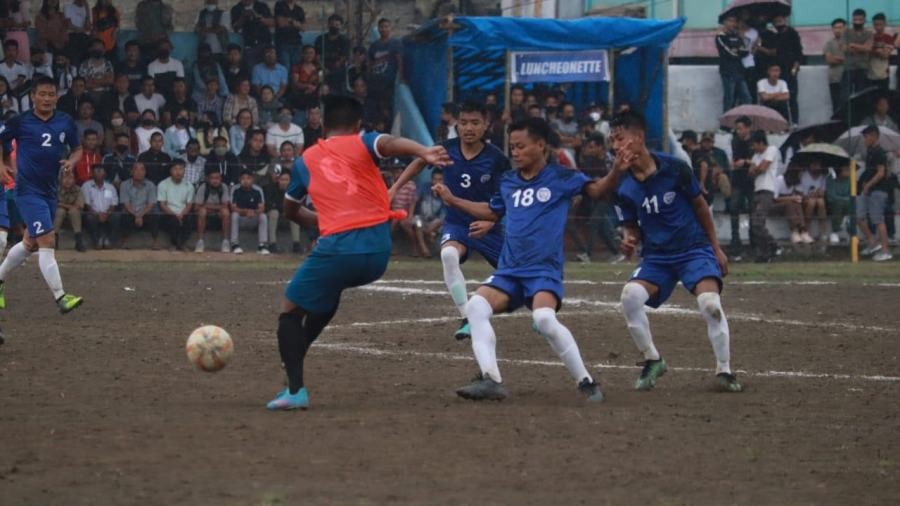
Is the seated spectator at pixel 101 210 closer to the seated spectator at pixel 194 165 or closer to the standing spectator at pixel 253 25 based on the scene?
the seated spectator at pixel 194 165

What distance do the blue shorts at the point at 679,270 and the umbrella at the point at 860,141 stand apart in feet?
47.4

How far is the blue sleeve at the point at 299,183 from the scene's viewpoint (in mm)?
8805

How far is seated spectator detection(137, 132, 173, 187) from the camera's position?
22.4 m

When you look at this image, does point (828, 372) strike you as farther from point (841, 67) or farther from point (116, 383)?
point (841, 67)

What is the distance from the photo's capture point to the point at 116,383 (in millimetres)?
9672

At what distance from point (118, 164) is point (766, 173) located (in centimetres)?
937

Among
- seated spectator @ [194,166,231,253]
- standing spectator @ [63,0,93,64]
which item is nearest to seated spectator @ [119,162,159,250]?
seated spectator @ [194,166,231,253]

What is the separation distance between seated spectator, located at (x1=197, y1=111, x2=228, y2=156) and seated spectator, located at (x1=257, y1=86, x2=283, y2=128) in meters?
0.71

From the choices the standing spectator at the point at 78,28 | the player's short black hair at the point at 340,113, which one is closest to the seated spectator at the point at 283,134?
the standing spectator at the point at 78,28

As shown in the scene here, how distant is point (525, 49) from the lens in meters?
23.9

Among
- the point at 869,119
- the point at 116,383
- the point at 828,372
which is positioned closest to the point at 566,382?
the point at 828,372

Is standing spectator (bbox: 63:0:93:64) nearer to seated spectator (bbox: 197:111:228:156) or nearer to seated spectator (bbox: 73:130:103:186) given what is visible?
seated spectator (bbox: 73:130:103:186)

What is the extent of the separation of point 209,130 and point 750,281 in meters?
8.42

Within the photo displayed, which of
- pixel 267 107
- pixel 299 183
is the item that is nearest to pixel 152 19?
pixel 267 107
